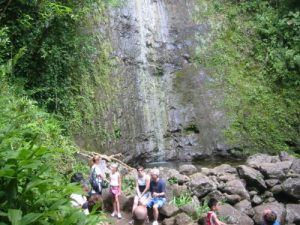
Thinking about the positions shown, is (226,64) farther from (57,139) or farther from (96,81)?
(57,139)

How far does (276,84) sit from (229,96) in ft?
5.71

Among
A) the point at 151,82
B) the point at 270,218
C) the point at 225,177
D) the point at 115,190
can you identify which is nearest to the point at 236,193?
the point at 225,177

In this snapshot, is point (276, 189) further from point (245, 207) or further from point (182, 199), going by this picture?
point (182, 199)

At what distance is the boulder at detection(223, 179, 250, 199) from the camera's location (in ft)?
30.7

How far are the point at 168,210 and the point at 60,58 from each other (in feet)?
17.4

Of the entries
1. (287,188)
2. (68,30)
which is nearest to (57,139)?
(68,30)

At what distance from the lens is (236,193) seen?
9.35m

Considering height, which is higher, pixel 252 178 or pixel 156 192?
pixel 156 192

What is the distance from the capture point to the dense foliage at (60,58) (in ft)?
32.0

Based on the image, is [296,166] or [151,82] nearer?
[296,166]

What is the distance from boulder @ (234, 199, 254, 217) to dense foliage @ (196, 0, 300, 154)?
12.1ft

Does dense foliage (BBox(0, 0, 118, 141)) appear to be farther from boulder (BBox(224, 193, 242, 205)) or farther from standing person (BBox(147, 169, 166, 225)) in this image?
boulder (BBox(224, 193, 242, 205))

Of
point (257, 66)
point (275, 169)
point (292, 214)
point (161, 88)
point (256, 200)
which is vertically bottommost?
point (292, 214)

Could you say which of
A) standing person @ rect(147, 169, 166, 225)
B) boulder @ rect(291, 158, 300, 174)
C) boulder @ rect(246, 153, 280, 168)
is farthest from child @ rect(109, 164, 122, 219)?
boulder @ rect(291, 158, 300, 174)
